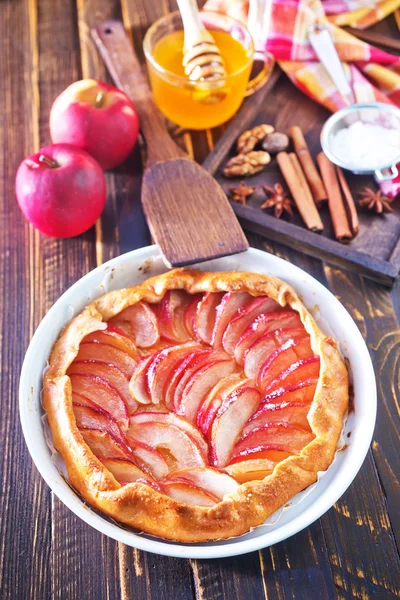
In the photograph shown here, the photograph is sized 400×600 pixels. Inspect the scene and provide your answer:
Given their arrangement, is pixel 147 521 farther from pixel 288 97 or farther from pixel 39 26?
pixel 39 26

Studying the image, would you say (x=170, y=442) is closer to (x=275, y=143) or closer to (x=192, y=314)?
(x=192, y=314)

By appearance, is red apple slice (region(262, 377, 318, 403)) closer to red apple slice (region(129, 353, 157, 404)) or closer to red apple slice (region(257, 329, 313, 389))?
red apple slice (region(257, 329, 313, 389))

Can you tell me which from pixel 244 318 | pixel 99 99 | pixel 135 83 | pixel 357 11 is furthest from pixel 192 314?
pixel 357 11

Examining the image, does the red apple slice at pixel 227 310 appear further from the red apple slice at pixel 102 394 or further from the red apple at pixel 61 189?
the red apple at pixel 61 189

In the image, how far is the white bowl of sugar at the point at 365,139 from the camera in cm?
275

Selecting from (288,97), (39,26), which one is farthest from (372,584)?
(39,26)

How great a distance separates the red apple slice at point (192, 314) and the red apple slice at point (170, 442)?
1.32 ft

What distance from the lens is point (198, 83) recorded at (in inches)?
107

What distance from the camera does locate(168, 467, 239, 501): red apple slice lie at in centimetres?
193

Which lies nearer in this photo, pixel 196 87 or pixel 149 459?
pixel 149 459

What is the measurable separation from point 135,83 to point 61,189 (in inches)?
32.7

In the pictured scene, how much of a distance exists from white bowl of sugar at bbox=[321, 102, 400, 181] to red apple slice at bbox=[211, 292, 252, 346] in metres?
0.84

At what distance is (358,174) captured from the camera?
9.30 feet

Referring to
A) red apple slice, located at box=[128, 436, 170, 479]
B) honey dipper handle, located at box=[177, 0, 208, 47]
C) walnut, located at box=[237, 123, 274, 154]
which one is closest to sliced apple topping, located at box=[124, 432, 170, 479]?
red apple slice, located at box=[128, 436, 170, 479]
